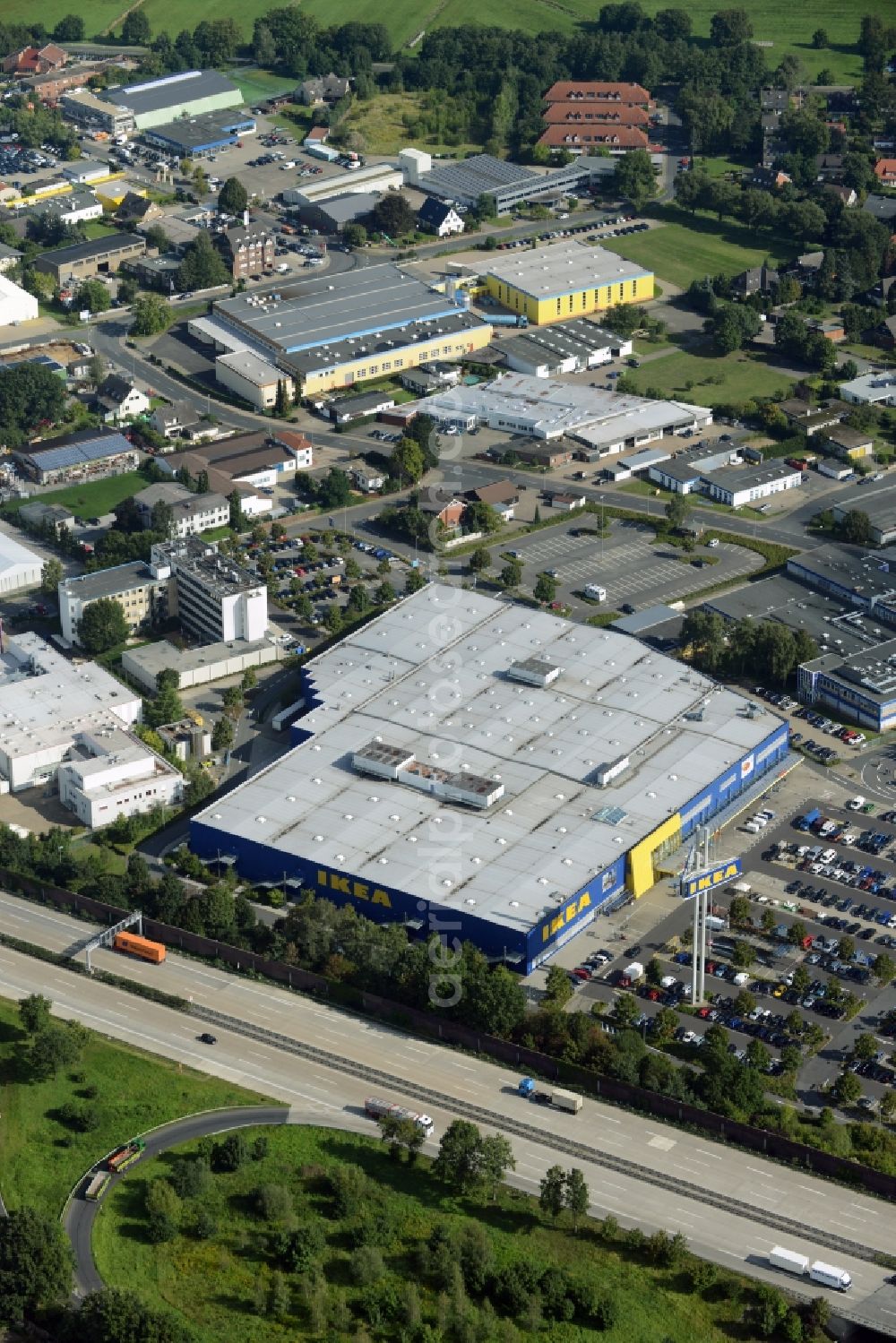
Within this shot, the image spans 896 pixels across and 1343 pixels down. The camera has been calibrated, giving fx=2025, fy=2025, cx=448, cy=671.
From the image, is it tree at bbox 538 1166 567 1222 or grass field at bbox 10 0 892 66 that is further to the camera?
grass field at bbox 10 0 892 66

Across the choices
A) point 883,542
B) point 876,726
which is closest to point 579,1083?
point 876,726

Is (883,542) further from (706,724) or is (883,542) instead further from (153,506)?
(153,506)

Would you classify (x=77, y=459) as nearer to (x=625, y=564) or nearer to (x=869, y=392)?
(x=625, y=564)

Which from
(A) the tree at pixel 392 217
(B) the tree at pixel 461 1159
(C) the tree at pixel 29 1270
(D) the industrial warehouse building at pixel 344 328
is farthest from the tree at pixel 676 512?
(C) the tree at pixel 29 1270

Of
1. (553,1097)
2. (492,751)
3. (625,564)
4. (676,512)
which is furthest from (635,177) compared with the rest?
(553,1097)

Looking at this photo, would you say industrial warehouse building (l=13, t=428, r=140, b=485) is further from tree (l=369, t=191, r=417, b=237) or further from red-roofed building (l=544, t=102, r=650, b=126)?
red-roofed building (l=544, t=102, r=650, b=126)

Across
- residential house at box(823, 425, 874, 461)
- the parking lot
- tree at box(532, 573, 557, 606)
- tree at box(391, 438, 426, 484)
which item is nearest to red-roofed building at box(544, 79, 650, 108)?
residential house at box(823, 425, 874, 461)
